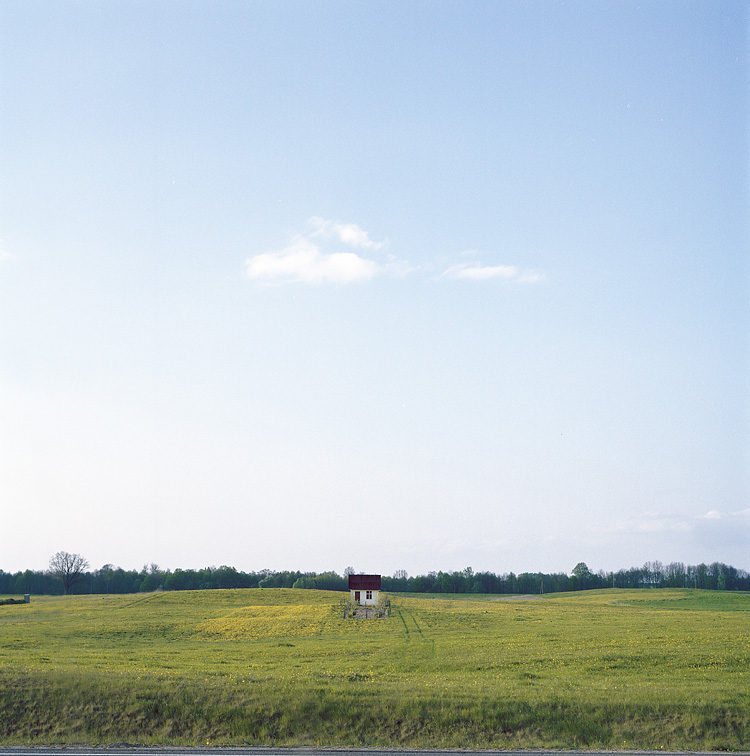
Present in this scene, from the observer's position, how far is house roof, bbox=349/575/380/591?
298 feet

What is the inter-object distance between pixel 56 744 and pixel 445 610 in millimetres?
79669

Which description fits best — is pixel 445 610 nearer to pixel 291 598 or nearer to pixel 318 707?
pixel 291 598

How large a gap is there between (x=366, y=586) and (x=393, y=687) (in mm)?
66562

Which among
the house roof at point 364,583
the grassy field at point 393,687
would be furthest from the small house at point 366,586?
the grassy field at point 393,687

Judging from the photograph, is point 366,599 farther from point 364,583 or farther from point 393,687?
point 393,687

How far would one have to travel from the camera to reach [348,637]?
64.1 m

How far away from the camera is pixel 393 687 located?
86.6 ft

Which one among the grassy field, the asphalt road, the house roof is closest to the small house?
the house roof

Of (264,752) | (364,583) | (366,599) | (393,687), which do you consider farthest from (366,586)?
(264,752)

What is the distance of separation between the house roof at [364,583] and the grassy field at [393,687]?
23.2 m

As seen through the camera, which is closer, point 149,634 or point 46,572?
point 149,634

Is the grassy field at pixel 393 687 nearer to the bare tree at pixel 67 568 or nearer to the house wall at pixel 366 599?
the house wall at pixel 366 599

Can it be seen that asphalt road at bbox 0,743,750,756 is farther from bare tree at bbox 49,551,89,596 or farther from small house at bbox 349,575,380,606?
bare tree at bbox 49,551,89,596

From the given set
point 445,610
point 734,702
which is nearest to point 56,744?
point 734,702
